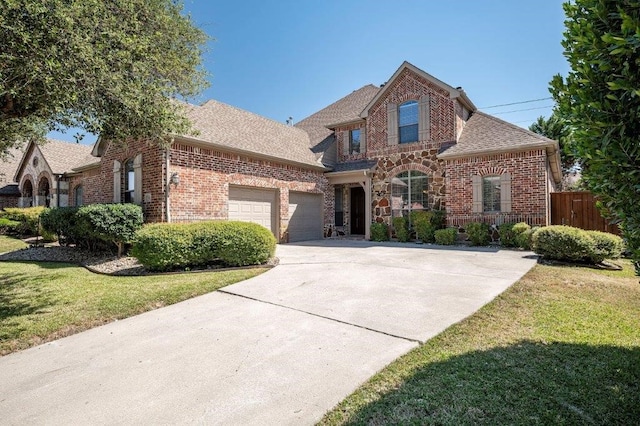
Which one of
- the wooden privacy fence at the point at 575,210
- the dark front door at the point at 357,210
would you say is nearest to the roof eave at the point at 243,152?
the dark front door at the point at 357,210

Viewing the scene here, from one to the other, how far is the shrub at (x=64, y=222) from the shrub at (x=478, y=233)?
44.8 ft

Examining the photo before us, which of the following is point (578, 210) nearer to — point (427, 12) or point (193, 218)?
point (427, 12)

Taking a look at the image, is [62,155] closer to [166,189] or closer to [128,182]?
[128,182]

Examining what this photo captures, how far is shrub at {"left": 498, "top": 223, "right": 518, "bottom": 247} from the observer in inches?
429

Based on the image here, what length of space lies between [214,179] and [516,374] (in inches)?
402

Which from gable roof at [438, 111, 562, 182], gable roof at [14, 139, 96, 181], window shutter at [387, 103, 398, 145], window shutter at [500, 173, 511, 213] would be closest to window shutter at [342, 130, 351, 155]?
window shutter at [387, 103, 398, 145]

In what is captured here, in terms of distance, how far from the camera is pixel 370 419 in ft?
7.17

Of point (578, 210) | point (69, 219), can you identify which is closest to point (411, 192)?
point (578, 210)

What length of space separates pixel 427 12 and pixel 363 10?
1.90 meters

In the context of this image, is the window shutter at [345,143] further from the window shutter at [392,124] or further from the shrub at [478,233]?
the shrub at [478,233]

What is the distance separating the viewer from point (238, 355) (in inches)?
128

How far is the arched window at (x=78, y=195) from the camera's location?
16.2m

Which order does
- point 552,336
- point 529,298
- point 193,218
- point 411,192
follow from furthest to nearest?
1. point 411,192
2. point 193,218
3. point 529,298
4. point 552,336

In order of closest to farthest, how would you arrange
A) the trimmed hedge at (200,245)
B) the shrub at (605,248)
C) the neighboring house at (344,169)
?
1. the trimmed hedge at (200,245)
2. the shrub at (605,248)
3. the neighboring house at (344,169)
